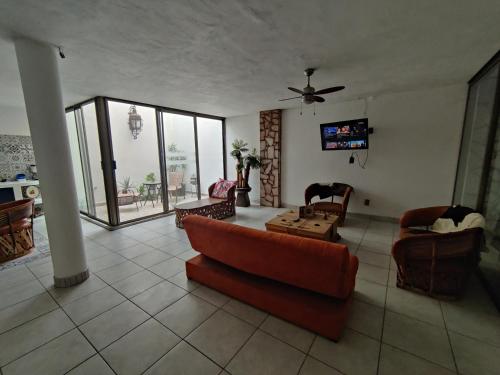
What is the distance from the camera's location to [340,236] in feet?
12.0

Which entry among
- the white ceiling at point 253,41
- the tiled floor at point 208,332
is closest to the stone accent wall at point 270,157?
the white ceiling at point 253,41

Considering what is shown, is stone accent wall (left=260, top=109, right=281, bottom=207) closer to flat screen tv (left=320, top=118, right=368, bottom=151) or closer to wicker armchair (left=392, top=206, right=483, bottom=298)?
flat screen tv (left=320, top=118, right=368, bottom=151)

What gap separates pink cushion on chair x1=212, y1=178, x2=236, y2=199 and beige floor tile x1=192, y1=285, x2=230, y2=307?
9.09 feet

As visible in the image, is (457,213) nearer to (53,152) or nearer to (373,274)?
(373,274)

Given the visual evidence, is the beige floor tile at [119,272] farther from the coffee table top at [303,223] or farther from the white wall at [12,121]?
the white wall at [12,121]

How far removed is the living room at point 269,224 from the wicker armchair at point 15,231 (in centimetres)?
2

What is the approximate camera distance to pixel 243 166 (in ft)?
19.2

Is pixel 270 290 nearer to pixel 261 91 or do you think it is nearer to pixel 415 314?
pixel 415 314

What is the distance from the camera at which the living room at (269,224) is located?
1.59 m

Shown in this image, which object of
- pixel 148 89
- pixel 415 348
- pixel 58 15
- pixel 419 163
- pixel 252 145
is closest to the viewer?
pixel 415 348

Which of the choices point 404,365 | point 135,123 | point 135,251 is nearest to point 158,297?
point 135,251

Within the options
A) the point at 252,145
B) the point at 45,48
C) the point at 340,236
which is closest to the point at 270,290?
the point at 340,236

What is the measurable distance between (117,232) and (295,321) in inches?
147

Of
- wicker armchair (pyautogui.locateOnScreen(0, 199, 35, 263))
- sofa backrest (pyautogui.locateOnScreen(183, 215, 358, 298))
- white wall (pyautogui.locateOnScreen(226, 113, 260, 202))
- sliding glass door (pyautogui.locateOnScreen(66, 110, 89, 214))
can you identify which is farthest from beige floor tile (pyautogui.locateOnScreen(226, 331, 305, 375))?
sliding glass door (pyautogui.locateOnScreen(66, 110, 89, 214))
